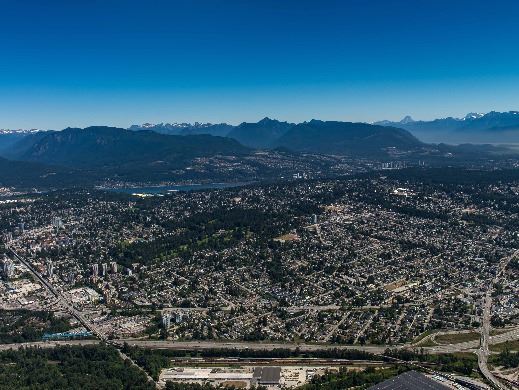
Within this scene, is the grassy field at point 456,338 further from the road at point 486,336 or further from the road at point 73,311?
the road at point 73,311

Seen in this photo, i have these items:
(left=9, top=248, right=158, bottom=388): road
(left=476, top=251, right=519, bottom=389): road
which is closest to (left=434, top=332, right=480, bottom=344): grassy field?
(left=476, top=251, right=519, bottom=389): road

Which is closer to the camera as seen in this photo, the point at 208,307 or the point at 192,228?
the point at 208,307

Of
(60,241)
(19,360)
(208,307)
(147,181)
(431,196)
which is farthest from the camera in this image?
(147,181)

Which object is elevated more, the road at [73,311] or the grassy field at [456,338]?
the road at [73,311]

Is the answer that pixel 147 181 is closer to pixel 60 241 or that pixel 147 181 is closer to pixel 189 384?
pixel 60 241

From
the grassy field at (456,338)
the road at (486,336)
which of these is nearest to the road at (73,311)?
the grassy field at (456,338)

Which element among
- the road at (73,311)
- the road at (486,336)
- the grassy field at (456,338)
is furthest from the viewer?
the grassy field at (456,338)

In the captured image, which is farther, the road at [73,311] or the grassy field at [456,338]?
the grassy field at [456,338]

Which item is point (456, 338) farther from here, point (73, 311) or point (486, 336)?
point (73, 311)

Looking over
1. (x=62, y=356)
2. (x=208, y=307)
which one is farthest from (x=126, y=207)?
(x=62, y=356)
